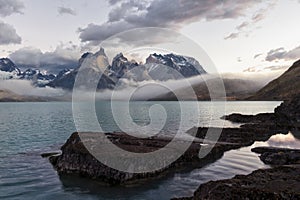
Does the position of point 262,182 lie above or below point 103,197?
above

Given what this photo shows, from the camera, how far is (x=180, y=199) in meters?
27.3

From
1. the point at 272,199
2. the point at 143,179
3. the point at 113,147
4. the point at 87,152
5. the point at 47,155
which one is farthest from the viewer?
the point at 47,155

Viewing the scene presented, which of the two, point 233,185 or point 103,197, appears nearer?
point 233,185

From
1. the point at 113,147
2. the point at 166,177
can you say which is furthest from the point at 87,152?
the point at 166,177

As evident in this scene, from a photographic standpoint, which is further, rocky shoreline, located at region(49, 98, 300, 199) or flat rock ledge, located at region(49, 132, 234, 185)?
flat rock ledge, located at region(49, 132, 234, 185)

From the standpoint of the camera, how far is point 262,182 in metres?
27.0

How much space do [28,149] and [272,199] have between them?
50948 millimetres

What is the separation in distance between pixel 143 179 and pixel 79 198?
340 inches

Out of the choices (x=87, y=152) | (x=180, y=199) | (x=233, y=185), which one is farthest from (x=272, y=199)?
(x=87, y=152)

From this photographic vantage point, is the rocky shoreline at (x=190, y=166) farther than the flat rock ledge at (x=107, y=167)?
No

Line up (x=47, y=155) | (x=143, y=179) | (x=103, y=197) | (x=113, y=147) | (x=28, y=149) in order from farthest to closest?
1. (x=28, y=149)
2. (x=47, y=155)
3. (x=113, y=147)
4. (x=143, y=179)
5. (x=103, y=197)

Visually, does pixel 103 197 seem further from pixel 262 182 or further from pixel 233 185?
pixel 262 182

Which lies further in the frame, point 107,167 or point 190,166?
point 190,166

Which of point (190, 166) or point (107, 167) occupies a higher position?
point (107, 167)
